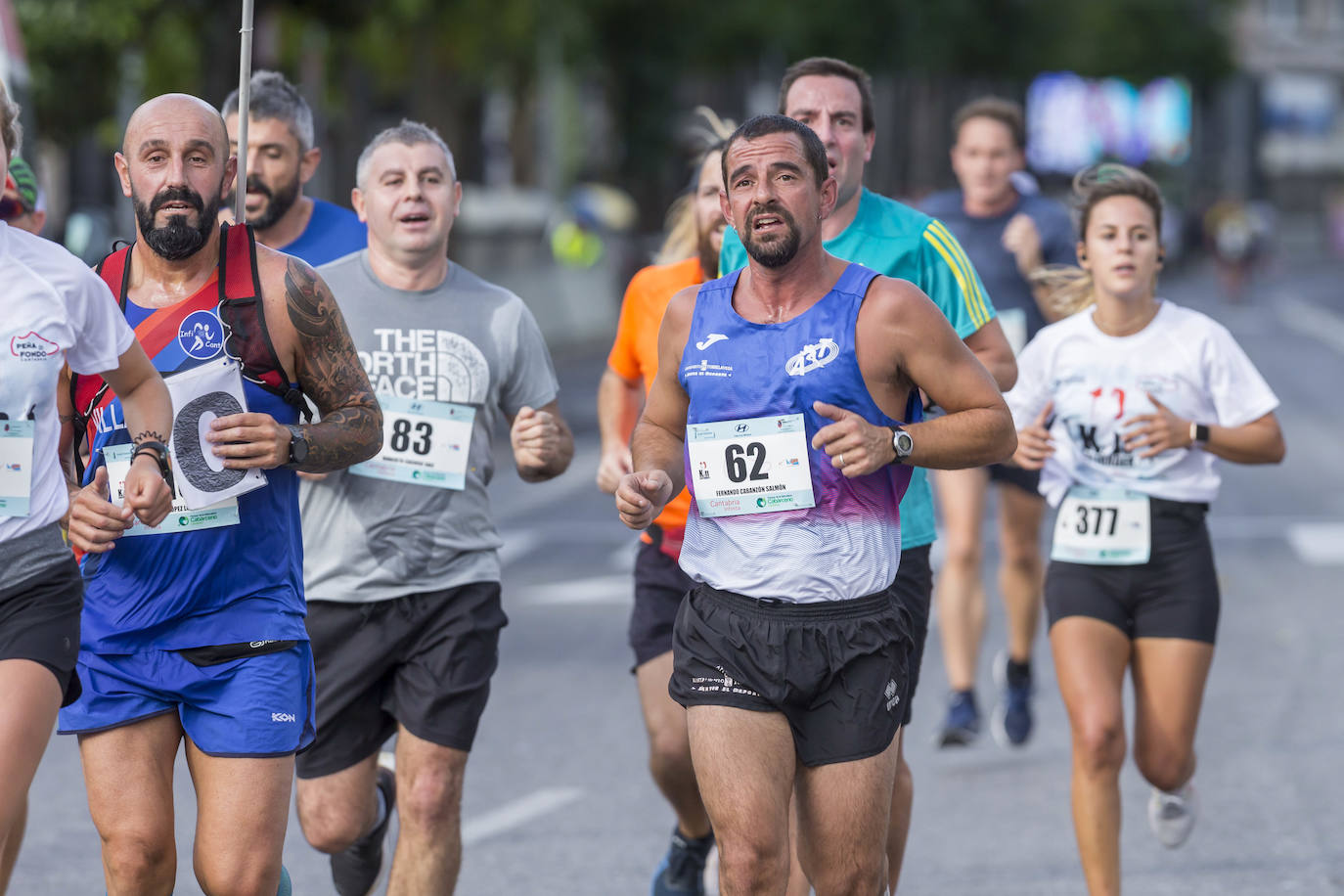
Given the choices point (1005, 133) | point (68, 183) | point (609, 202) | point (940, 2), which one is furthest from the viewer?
point (940, 2)

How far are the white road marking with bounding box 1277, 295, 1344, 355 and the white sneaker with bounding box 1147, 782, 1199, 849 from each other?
1086 inches

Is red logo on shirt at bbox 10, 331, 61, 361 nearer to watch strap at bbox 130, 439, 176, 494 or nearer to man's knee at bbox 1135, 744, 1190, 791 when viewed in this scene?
watch strap at bbox 130, 439, 176, 494

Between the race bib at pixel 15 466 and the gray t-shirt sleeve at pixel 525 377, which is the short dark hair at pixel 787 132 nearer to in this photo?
the gray t-shirt sleeve at pixel 525 377

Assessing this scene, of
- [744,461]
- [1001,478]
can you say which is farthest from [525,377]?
[1001,478]

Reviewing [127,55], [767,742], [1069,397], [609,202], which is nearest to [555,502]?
[127,55]

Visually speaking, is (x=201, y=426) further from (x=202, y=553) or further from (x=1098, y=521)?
(x=1098, y=521)

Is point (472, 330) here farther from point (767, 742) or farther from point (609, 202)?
point (609, 202)

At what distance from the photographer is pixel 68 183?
3075 cm

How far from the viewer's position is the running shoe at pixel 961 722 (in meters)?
8.42

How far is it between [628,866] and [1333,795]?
2609 millimetres

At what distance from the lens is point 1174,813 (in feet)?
21.7

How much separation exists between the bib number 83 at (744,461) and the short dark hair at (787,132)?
56cm

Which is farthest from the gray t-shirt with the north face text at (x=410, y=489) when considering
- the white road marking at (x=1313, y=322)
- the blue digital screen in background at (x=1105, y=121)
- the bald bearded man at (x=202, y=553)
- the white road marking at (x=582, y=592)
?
the blue digital screen in background at (x=1105, y=121)

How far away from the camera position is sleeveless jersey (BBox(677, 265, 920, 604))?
4758mm
